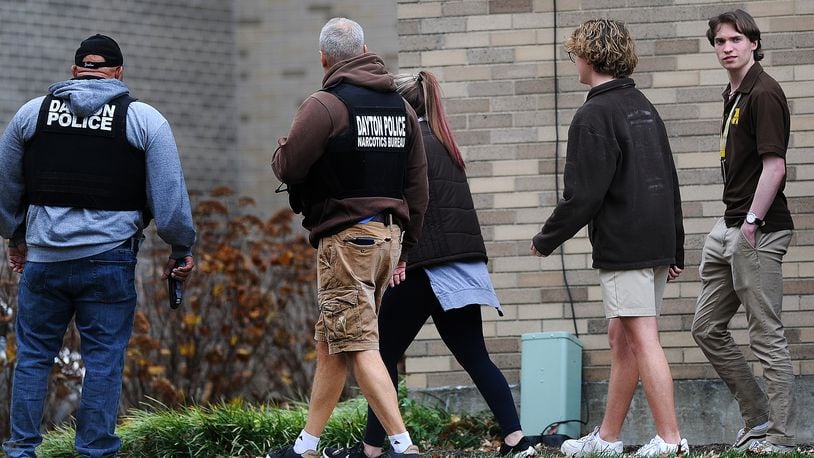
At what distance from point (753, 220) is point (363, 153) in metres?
1.92

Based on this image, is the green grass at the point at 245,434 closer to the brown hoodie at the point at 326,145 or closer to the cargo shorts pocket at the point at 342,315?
the cargo shorts pocket at the point at 342,315

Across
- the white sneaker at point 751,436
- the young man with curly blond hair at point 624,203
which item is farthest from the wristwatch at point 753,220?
the white sneaker at point 751,436

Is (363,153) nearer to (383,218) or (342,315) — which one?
(383,218)

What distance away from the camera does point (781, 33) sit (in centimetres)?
695

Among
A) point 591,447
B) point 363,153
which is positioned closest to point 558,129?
point 591,447

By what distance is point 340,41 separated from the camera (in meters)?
5.36

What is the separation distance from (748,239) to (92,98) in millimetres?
3116

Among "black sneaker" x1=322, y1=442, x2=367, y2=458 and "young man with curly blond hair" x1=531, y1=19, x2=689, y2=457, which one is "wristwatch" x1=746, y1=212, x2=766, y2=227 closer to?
"young man with curly blond hair" x1=531, y1=19, x2=689, y2=457

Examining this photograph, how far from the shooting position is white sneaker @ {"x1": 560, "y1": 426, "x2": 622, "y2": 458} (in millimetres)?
5766

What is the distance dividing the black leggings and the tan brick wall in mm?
1145

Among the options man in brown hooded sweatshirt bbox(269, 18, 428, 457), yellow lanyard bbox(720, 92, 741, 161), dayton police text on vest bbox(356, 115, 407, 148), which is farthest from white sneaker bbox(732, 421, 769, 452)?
dayton police text on vest bbox(356, 115, 407, 148)

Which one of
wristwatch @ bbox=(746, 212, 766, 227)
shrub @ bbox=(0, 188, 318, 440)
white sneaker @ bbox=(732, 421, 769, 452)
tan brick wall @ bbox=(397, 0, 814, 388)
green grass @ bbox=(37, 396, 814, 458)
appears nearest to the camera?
wristwatch @ bbox=(746, 212, 766, 227)

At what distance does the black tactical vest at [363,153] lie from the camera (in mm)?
5207

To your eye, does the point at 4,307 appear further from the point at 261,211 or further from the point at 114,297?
the point at 261,211
